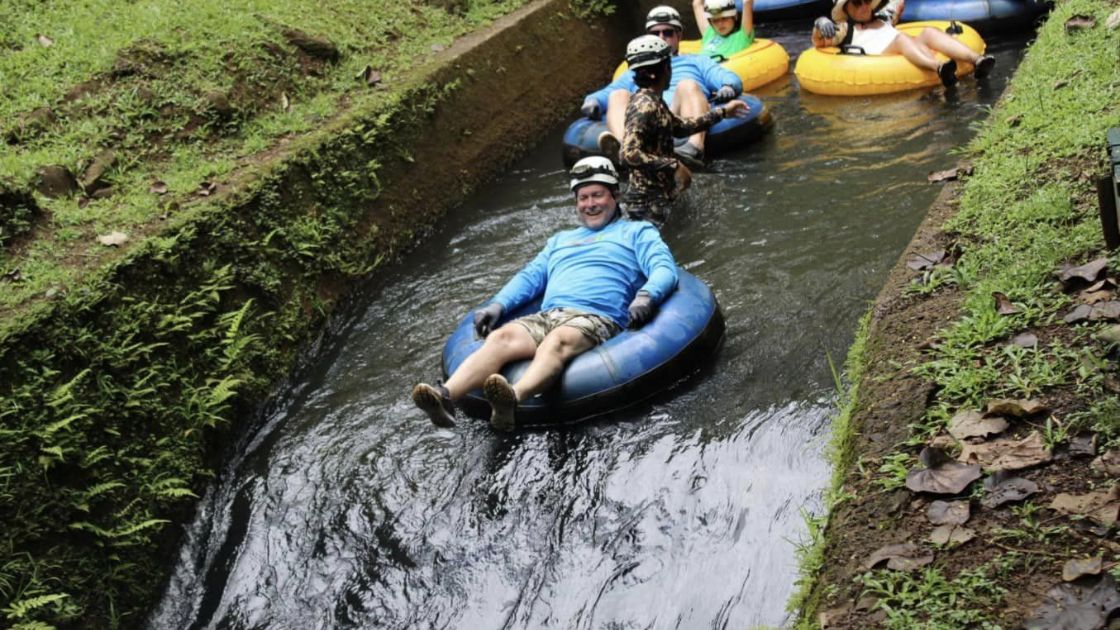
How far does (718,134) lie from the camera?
9.31 meters

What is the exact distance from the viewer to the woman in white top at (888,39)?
392 inches

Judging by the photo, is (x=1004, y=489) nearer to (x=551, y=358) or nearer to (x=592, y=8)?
(x=551, y=358)

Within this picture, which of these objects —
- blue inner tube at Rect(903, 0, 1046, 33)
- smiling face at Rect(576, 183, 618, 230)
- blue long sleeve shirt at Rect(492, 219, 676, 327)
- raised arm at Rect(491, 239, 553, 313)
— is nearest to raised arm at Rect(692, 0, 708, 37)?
blue inner tube at Rect(903, 0, 1046, 33)

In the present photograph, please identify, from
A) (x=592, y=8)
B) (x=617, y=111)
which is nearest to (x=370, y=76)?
(x=617, y=111)

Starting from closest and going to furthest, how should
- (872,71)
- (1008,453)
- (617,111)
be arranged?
(1008,453) → (617,111) → (872,71)

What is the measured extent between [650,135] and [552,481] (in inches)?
141

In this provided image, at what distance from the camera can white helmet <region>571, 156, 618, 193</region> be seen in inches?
259

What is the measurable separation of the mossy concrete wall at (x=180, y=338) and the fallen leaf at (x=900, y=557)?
3391 millimetres

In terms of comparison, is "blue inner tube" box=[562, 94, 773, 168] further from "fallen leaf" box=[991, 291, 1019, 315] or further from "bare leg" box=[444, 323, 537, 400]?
"fallen leaf" box=[991, 291, 1019, 315]

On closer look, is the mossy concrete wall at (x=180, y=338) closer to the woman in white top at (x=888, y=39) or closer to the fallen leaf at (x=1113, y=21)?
the woman in white top at (x=888, y=39)

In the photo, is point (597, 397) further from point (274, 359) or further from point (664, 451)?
point (274, 359)

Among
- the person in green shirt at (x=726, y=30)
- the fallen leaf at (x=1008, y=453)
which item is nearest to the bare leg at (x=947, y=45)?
the person in green shirt at (x=726, y=30)

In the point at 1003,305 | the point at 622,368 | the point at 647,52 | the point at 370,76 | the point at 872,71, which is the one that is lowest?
the point at 872,71

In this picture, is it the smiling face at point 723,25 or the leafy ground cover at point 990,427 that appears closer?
the leafy ground cover at point 990,427
